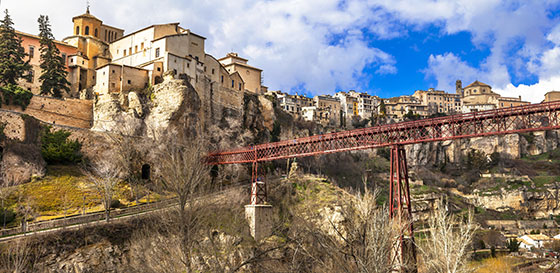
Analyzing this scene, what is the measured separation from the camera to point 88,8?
7169 centimetres

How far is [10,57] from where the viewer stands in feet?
180

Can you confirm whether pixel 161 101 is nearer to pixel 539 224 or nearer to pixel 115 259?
pixel 115 259

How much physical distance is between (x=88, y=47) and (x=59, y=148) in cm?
2901

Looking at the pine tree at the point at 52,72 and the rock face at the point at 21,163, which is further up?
the pine tree at the point at 52,72

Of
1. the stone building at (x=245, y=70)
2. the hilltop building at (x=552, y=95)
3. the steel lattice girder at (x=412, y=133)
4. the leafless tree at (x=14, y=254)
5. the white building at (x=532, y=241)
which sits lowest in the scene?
the white building at (x=532, y=241)

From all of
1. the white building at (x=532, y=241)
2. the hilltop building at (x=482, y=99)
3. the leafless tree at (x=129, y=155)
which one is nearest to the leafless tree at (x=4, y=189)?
the leafless tree at (x=129, y=155)

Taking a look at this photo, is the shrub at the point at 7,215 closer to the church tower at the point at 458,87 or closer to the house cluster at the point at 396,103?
the house cluster at the point at 396,103

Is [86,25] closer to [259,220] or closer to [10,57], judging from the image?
[10,57]

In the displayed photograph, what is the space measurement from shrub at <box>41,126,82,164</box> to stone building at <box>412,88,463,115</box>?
118 m

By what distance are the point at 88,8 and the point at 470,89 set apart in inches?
4997

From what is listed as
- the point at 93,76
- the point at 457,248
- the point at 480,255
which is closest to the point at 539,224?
the point at 480,255

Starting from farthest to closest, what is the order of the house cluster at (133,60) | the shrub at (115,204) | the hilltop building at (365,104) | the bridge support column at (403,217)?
the hilltop building at (365,104) < the house cluster at (133,60) < the shrub at (115,204) < the bridge support column at (403,217)

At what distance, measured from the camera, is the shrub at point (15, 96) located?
4594 cm

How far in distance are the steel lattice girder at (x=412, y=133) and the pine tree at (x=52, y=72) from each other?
26235 mm
